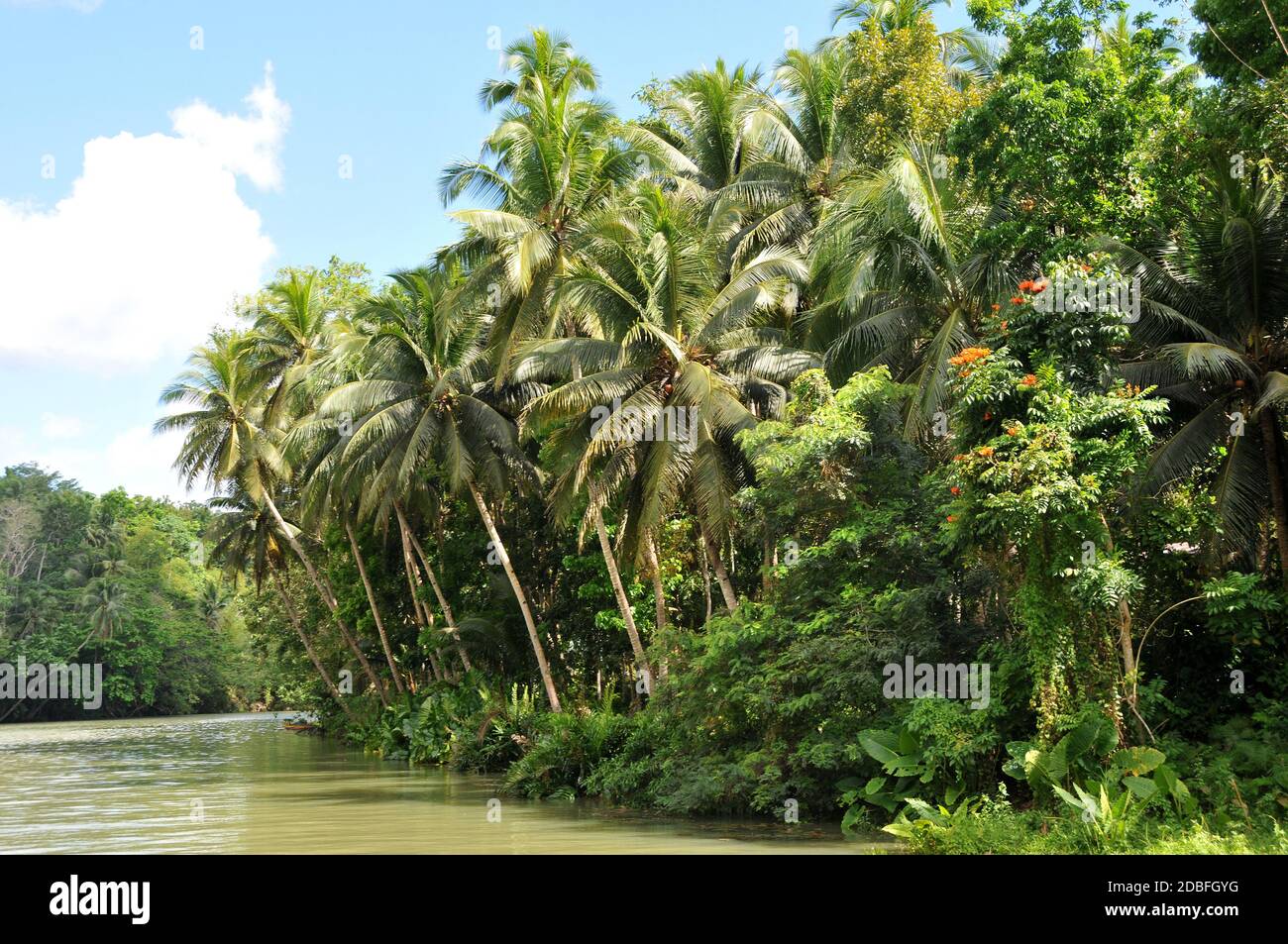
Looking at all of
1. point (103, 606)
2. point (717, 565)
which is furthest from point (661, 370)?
point (103, 606)

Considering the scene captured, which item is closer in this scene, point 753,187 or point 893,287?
point 893,287

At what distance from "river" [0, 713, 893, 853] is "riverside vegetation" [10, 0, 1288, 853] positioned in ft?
3.31

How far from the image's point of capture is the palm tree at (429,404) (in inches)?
998

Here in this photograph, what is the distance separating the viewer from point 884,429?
1689 centimetres

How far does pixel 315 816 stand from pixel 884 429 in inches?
397

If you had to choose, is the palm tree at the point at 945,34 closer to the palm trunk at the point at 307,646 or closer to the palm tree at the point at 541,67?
the palm tree at the point at 541,67

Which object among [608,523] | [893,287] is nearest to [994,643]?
[893,287]

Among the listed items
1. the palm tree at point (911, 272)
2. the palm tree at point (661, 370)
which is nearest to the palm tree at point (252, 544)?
the palm tree at point (661, 370)

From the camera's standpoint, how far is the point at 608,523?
77.9ft

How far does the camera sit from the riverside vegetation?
41.8 feet

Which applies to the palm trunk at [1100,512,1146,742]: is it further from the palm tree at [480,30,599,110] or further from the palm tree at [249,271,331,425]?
the palm tree at [249,271,331,425]

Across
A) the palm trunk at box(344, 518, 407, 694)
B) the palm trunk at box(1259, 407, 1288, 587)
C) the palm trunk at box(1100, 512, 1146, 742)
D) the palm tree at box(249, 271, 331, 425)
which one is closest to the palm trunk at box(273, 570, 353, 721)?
the palm trunk at box(344, 518, 407, 694)

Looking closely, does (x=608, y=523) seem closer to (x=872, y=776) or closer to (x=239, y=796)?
(x=239, y=796)

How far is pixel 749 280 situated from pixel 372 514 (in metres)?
17.0
